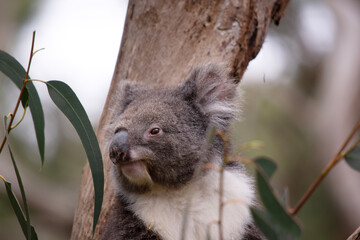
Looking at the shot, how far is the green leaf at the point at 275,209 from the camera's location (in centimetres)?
168

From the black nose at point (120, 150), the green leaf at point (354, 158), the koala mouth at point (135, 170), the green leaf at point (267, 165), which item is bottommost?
the koala mouth at point (135, 170)

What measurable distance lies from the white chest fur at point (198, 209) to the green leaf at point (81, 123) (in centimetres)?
38

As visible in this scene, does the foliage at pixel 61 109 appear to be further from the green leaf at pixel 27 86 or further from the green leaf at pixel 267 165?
the green leaf at pixel 267 165

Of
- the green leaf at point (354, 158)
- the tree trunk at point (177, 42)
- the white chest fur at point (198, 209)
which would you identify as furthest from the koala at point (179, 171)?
the green leaf at point (354, 158)

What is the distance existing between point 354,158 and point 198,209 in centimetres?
88

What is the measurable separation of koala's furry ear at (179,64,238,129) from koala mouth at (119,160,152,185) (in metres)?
0.52

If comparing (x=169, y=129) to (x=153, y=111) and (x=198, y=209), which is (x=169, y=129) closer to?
(x=153, y=111)

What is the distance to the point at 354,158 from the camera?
239 centimetres

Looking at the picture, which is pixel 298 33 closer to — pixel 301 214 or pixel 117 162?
pixel 301 214

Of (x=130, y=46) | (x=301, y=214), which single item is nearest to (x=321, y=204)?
(x=301, y=214)

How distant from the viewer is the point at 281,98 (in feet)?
28.6

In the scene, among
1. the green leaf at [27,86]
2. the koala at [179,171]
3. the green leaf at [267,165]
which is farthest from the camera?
the green leaf at [267,165]

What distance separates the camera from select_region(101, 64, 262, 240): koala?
96.9 inches

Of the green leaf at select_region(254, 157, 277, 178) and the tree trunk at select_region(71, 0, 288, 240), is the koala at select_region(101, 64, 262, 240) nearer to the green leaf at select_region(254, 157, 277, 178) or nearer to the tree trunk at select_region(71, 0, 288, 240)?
the green leaf at select_region(254, 157, 277, 178)
